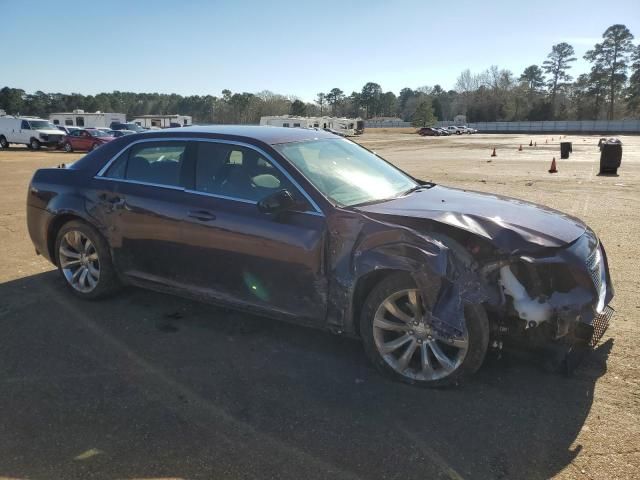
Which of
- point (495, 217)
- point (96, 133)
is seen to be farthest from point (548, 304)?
point (96, 133)

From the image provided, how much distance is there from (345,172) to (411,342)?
1581 mm

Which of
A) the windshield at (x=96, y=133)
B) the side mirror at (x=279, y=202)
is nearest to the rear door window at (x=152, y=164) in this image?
the side mirror at (x=279, y=202)

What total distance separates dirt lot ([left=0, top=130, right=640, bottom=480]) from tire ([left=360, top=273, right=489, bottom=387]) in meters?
0.12

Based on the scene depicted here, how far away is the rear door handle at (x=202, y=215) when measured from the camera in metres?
4.32

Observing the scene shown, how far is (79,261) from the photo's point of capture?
209 inches

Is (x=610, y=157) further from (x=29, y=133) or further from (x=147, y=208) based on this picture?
(x=29, y=133)

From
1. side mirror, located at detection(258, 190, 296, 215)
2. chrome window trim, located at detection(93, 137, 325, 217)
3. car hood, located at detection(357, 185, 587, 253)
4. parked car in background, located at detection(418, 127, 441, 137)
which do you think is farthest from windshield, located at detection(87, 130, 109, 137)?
parked car in background, located at detection(418, 127, 441, 137)

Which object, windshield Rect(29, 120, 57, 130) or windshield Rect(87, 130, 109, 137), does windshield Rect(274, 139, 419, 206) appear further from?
windshield Rect(29, 120, 57, 130)

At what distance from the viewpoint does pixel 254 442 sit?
3021mm

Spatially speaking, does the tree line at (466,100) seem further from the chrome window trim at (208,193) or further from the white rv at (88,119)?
the chrome window trim at (208,193)

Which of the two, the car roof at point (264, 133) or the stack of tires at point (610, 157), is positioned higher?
the car roof at point (264, 133)

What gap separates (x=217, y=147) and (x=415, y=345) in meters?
2.34

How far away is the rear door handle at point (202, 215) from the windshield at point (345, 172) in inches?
29.8

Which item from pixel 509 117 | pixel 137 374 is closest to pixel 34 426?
pixel 137 374
